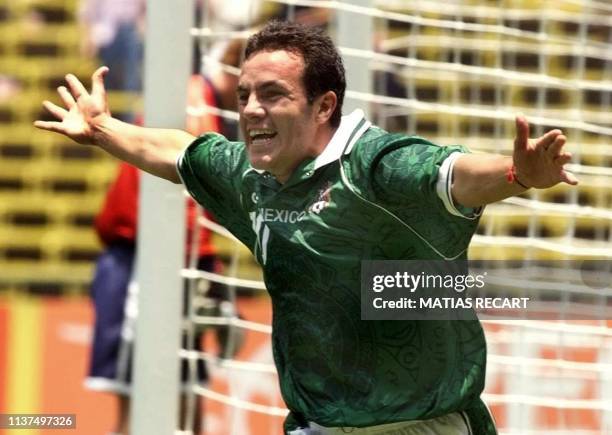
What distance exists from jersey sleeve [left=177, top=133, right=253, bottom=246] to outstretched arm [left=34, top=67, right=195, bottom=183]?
3.0 inches

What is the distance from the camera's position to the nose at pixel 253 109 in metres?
3.08

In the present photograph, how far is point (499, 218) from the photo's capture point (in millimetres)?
6543

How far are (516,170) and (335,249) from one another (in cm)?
58

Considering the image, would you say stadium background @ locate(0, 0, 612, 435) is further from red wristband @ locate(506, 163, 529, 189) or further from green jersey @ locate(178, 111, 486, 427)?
red wristband @ locate(506, 163, 529, 189)

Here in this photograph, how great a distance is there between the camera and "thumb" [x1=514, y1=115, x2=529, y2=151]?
262 centimetres

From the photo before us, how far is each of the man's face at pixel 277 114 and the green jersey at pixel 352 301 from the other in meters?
0.06

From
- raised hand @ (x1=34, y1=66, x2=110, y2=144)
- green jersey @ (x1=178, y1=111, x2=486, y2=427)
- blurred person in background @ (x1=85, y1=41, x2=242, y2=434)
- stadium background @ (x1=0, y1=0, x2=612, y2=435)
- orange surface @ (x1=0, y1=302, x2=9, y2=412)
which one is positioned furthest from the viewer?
orange surface @ (x1=0, y1=302, x2=9, y2=412)

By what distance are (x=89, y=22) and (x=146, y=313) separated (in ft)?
16.2

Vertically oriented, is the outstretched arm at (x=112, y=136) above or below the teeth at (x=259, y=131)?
above

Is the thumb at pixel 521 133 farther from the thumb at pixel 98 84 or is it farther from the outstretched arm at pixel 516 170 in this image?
the thumb at pixel 98 84

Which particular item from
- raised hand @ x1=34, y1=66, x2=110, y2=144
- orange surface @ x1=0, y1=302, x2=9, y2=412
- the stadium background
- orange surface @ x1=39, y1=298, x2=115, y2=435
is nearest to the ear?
raised hand @ x1=34, y1=66, x2=110, y2=144

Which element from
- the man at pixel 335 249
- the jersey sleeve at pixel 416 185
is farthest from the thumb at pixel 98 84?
the jersey sleeve at pixel 416 185

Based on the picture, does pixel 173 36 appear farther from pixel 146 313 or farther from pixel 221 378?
pixel 221 378

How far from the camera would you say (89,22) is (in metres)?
8.85
